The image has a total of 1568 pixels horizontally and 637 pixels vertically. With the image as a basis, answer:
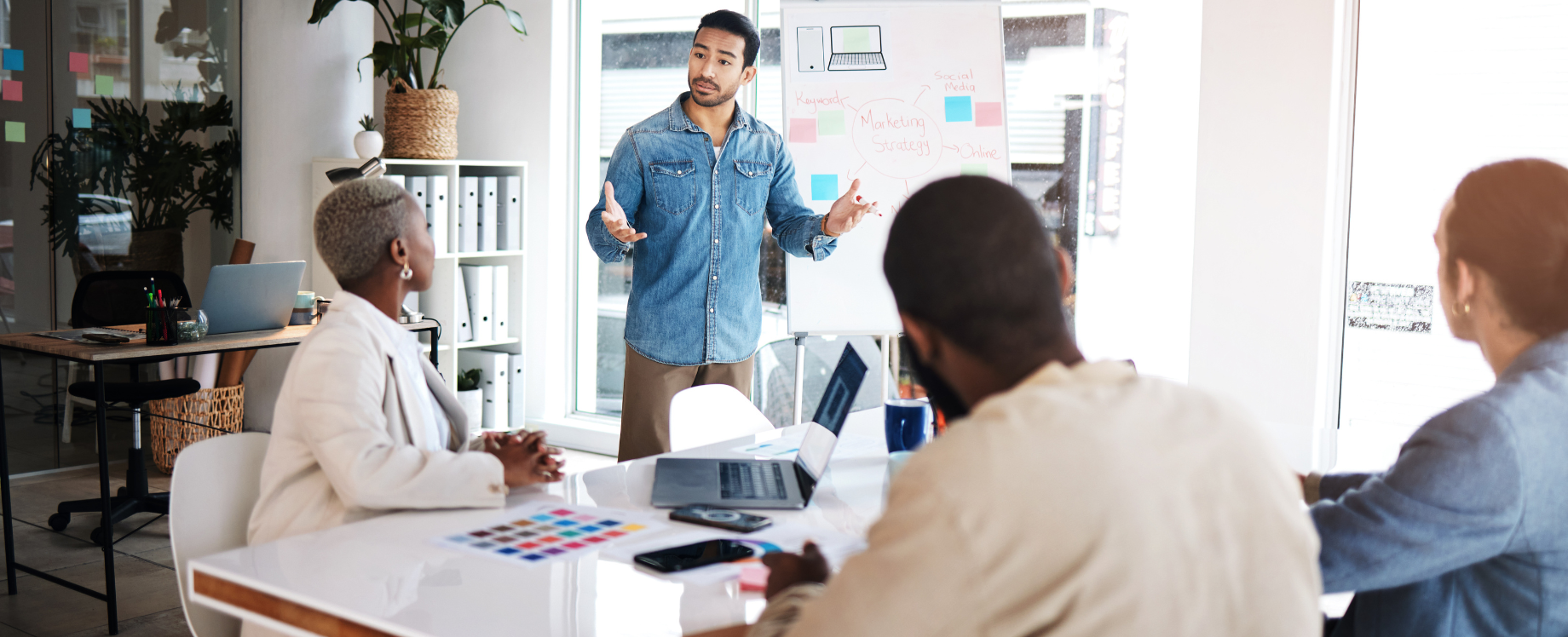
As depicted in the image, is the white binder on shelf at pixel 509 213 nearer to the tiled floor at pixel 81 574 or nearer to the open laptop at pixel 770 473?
the tiled floor at pixel 81 574

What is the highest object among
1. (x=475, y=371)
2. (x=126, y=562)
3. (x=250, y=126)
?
(x=250, y=126)

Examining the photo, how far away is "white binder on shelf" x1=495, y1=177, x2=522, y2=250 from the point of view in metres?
5.50

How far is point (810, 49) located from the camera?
153 inches

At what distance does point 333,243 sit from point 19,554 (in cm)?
281

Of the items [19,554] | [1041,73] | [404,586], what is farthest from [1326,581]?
[19,554]

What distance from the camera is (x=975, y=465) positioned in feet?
2.84

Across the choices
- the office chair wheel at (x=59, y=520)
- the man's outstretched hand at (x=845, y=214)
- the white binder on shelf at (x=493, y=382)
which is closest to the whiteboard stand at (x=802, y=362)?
the man's outstretched hand at (x=845, y=214)

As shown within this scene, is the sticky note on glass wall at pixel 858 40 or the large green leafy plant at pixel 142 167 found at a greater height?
the sticky note on glass wall at pixel 858 40

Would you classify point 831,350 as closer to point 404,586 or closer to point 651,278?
point 651,278

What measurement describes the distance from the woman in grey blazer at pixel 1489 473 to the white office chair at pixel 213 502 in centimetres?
170

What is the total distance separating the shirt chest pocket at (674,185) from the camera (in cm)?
328

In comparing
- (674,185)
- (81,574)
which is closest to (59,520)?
(81,574)

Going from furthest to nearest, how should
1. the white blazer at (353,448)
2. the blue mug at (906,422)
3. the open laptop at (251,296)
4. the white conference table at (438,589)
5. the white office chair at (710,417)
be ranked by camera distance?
the open laptop at (251,296), the white office chair at (710,417), the blue mug at (906,422), the white blazer at (353,448), the white conference table at (438,589)

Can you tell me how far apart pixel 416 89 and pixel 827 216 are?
2.69 metres
